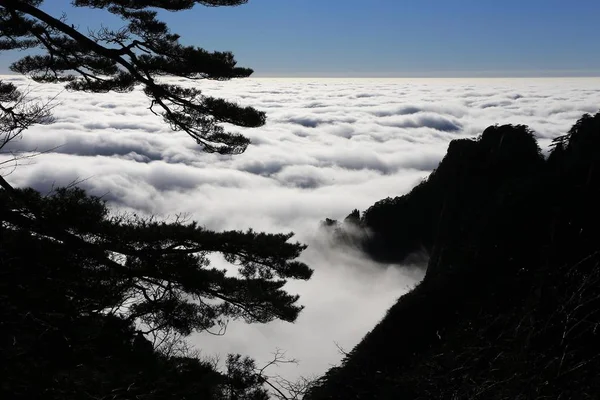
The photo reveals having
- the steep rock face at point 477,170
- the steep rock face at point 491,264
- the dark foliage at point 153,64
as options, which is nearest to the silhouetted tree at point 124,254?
the dark foliage at point 153,64

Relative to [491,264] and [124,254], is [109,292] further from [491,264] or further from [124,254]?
[491,264]

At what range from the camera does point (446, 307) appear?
1680 cm

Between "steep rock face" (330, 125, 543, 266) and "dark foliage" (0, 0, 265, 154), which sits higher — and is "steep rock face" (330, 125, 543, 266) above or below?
below

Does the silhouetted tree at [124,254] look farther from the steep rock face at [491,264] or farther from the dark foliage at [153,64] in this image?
the steep rock face at [491,264]

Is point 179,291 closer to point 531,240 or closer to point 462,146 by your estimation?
point 531,240

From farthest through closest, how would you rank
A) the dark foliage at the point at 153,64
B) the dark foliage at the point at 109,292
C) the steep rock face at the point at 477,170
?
1. the steep rock face at the point at 477,170
2. the dark foliage at the point at 153,64
3. the dark foliage at the point at 109,292

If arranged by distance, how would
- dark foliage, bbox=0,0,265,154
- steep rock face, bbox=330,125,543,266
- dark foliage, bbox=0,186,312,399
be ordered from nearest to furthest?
dark foliage, bbox=0,186,312,399
dark foliage, bbox=0,0,265,154
steep rock face, bbox=330,125,543,266

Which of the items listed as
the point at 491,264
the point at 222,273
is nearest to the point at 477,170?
the point at 491,264

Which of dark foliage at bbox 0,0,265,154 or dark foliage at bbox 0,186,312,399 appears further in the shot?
dark foliage at bbox 0,0,265,154

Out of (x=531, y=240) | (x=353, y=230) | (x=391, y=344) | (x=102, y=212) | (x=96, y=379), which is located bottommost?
(x=353, y=230)

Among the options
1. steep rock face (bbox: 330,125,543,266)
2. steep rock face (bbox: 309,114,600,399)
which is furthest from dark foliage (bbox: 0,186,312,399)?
steep rock face (bbox: 330,125,543,266)

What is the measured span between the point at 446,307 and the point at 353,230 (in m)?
43.0

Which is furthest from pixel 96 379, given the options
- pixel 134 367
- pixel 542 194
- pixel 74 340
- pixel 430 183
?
pixel 430 183

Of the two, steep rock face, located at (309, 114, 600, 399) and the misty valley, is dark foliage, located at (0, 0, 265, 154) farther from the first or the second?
steep rock face, located at (309, 114, 600, 399)
